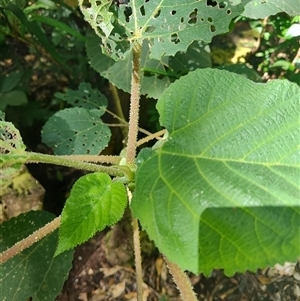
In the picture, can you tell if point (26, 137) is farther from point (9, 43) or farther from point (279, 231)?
point (279, 231)

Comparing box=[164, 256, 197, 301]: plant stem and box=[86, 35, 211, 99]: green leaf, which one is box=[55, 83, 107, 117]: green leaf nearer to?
box=[86, 35, 211, 99]: green leaf

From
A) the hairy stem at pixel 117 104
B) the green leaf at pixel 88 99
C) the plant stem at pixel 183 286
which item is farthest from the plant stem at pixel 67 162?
the hairy stem at pixel 117 104

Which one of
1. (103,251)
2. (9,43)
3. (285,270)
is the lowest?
(103,251)

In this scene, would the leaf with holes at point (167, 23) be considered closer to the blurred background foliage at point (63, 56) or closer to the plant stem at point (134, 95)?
the plant stem at point (134, 95)

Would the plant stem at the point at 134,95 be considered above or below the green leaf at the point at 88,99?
above

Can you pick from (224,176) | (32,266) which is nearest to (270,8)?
(224,176)

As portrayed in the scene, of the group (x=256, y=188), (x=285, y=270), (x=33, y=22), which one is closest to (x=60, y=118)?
(x=33, y=22)

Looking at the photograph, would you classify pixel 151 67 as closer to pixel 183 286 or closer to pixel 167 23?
pixel 167 23

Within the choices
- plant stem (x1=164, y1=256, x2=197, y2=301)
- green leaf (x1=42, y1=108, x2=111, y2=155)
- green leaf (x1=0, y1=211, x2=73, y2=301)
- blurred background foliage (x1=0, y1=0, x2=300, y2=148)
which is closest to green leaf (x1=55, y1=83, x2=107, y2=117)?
green leaf (x1=42, y1=108, x2=111, y2=155)
